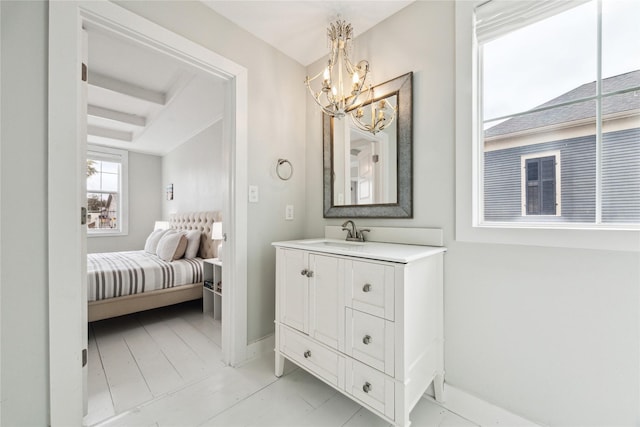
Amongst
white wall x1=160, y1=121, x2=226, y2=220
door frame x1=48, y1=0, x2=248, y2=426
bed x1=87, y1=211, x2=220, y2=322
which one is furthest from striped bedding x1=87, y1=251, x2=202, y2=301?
door frame x1=48, y1=0, x2=248, y2=426

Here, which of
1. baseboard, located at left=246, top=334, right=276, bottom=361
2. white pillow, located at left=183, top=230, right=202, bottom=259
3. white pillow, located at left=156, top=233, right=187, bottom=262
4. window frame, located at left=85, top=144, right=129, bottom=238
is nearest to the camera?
baseboard, located at left=246, top=334, right=276, bottom=361

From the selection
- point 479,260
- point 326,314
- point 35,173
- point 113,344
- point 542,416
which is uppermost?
point 35,173

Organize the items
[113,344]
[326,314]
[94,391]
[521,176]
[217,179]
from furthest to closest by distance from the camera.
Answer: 1. [217,179]
2. [113,344]
3. [94,391]
4. [326,314]
5. [521,176]

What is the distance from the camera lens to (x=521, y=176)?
4.35ft

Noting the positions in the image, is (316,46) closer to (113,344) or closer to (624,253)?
(624,253)

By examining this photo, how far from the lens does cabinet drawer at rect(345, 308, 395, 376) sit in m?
1.17

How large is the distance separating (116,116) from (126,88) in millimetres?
1012

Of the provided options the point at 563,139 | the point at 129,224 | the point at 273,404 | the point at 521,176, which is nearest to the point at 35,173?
the point at 273,404

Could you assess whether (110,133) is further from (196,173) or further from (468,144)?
(468,144)

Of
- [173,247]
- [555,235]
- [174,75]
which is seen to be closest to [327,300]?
[555,235]

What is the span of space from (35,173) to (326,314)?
1.54 m

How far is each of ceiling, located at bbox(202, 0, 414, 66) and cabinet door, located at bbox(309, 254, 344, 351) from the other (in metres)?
1.60

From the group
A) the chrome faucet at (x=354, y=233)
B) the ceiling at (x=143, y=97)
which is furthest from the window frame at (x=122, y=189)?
the chrome faucet at (x=354, y=233)

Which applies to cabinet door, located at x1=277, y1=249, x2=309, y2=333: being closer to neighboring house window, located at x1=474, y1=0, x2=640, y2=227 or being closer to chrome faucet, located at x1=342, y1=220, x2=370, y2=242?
chrome faucet, located at x1=342, y1=220, x2=370, y2=242
